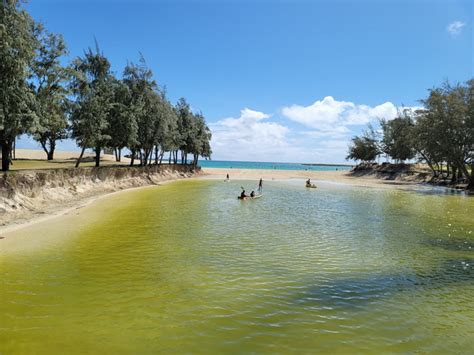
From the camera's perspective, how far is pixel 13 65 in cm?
2766

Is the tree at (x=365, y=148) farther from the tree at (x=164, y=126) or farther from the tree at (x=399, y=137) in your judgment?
the tree at (x=164, y=126)

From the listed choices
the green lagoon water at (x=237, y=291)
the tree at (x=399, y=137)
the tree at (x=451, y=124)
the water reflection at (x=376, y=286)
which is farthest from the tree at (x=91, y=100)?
the tree at (x=399, y=137)

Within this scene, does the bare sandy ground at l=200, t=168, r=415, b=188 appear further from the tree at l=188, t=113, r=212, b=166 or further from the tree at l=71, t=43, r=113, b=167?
the tree at l=71, t=43, r=113, b=167

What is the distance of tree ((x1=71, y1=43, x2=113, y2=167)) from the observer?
45188mm

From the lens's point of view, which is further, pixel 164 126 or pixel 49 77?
pixel 164 126

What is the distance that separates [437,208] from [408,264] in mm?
23291

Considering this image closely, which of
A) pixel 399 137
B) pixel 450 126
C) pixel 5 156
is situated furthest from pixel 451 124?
pixel 5 156

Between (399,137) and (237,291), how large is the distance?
87.5 metres

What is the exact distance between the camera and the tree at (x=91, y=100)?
1779 inches

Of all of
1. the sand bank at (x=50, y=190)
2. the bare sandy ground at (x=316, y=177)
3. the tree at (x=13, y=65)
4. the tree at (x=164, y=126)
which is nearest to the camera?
the sand bank at (x=50, y=190)

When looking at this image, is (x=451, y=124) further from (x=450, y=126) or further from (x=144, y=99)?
(x=144, y=99)

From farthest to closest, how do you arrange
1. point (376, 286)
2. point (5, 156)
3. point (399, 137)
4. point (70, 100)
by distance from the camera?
point (399, 137)
point (70, 100)
point (5, 156)
point (376, 286)

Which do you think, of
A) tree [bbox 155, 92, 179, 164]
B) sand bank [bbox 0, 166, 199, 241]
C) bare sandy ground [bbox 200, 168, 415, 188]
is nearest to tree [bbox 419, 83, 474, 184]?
bare sandy ground [bbox 200, 168, 415, 188]

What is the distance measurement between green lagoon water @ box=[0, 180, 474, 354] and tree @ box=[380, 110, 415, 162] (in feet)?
230
